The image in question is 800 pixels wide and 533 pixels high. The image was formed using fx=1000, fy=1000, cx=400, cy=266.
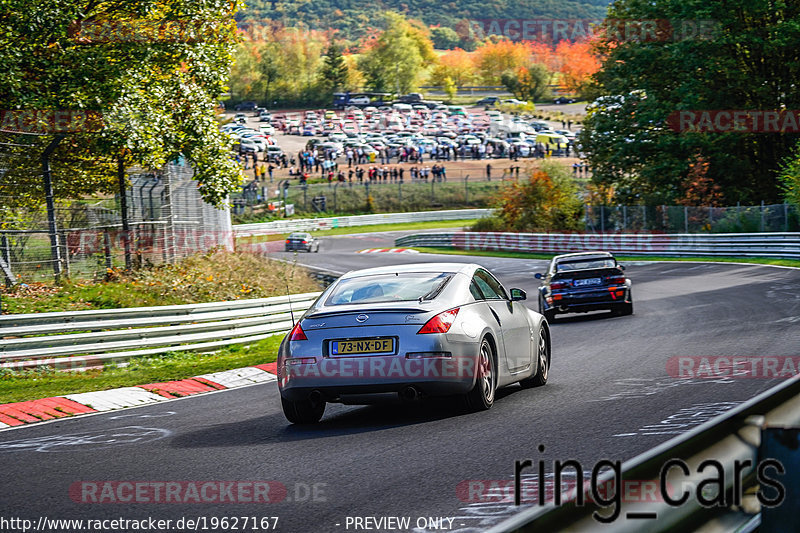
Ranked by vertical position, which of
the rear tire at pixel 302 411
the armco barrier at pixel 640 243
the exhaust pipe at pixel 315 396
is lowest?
the armco barrier at pixel 640 243

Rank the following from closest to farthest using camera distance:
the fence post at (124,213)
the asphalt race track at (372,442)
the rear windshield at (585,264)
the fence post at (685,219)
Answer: the asphalt race track at (372,442), the rear windshield at (585,264), the fence post at (124,213), the fence post at (685,219)

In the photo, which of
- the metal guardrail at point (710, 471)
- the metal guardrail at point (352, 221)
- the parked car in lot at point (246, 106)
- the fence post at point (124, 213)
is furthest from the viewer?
the parked car in lot at point (246, 106)

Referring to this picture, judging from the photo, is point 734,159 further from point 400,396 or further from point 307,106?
point 307,106

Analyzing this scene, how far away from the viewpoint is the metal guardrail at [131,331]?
46.0 feet

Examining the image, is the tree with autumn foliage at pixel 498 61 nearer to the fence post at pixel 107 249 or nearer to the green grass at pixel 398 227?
the green grass at pixel 398 227

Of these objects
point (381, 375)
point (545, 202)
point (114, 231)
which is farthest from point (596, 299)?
point (545, 202)

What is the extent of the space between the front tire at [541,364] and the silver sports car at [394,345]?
3.92 ft

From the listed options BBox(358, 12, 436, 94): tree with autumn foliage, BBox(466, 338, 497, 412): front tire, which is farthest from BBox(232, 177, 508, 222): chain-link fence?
BBox(358, 12, 436, 94): tree with autumn foliage

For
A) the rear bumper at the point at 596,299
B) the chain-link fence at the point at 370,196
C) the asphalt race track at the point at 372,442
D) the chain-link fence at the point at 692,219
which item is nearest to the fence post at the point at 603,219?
the chain-link fence at the point at 692,219

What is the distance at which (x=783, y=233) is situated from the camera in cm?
3522

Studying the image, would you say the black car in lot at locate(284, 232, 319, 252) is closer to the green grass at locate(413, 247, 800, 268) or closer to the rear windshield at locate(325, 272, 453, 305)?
the green grass at locate(413, 247, 800, 268)

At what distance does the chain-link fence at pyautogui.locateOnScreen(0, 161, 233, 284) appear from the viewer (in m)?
18.6

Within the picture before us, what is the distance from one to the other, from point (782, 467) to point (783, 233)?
34.8 m

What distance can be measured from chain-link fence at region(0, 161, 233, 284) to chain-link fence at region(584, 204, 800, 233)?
21.2 meters
